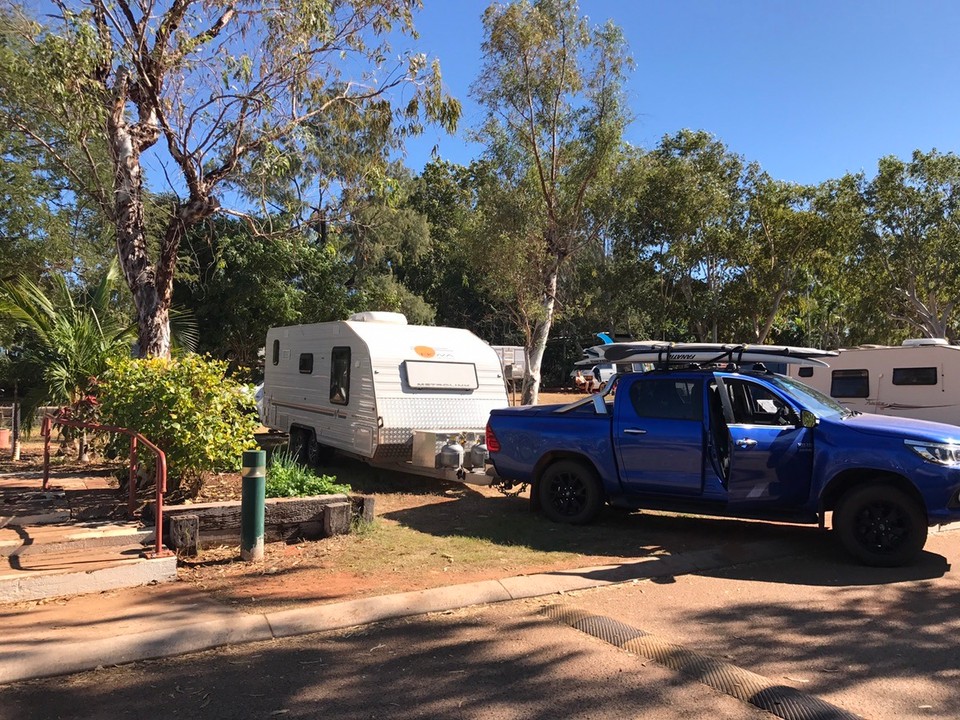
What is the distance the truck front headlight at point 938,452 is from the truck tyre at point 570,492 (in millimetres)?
3034

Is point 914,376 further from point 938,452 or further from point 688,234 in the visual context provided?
point 688,234

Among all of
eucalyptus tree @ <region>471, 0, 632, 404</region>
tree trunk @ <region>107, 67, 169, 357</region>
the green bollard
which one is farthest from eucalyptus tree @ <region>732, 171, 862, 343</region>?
the green bollard

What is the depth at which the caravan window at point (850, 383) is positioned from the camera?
623 inches

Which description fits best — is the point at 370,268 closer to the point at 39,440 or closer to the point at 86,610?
the point at 39,440

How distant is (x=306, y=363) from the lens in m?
12.5

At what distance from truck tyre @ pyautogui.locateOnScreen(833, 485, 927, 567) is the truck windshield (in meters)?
0.88

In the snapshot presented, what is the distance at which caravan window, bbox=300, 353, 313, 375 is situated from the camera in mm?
12343

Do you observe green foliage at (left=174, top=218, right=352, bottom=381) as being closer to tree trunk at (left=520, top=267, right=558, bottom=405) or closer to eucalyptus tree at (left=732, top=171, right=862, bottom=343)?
tree trunk at (left=520, top=267, right=558, bottom=405)

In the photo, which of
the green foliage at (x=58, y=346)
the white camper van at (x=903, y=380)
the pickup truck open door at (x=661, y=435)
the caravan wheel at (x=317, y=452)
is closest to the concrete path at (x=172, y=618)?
the pickup truck open door at (x=661, y=435)

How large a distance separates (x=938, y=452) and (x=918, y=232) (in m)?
A: 23.6

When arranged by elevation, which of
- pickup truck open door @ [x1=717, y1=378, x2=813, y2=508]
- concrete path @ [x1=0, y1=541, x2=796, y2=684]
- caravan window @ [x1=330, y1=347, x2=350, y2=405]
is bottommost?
concrete path @ [x1=0, y1=541, x2=796, y2=684]

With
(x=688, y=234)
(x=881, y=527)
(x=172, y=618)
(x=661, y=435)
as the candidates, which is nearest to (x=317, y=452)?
(x=661, y=435)

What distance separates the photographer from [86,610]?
5.22 m

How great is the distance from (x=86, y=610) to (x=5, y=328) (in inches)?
401
